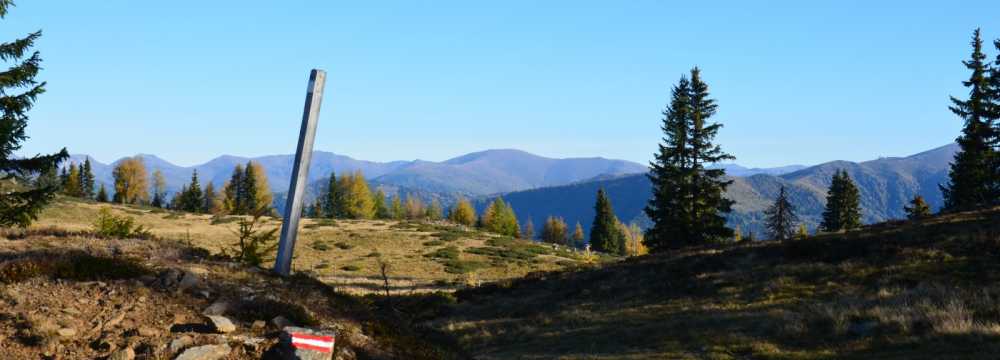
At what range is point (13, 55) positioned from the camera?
17.2 metres

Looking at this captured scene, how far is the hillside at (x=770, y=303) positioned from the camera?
34.4ft

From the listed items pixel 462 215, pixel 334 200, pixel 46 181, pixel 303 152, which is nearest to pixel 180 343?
pixel 303 152

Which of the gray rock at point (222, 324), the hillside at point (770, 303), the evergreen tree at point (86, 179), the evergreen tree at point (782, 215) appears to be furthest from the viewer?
the evergreen tree at point (86, 179)

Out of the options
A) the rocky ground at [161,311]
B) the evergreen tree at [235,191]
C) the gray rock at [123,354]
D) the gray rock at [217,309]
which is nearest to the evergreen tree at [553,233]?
the evergreen tree at [235,191]

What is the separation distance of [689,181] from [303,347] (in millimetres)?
38193

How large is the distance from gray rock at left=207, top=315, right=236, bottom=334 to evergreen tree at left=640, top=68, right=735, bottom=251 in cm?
3764

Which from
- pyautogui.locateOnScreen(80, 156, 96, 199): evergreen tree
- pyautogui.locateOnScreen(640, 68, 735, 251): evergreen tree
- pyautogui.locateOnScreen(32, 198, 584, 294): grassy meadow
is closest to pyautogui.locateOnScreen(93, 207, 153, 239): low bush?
pyautogui.locateOnScreen(32, 198, 584, 294): grassy meadow

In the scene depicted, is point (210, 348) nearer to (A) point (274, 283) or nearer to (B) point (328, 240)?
(A) point (274, 283)

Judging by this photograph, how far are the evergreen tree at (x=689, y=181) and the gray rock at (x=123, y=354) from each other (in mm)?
38447

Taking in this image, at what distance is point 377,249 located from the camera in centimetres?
Result: 5100

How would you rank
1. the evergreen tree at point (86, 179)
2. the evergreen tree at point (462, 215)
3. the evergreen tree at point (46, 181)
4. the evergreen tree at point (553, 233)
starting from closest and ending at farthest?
the evergreen tree at point (46, 181) → the evergreen tree at point (86, 179) → the evergreen tree at point (462, 215) → the evergreen tree at point (553, 233)

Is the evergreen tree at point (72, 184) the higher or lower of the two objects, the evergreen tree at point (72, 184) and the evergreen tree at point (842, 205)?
the higher

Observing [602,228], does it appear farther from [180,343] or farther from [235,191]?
[180,343]

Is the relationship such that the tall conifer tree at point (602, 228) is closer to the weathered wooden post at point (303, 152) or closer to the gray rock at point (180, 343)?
the weathered wooden post at point (303, 152)
